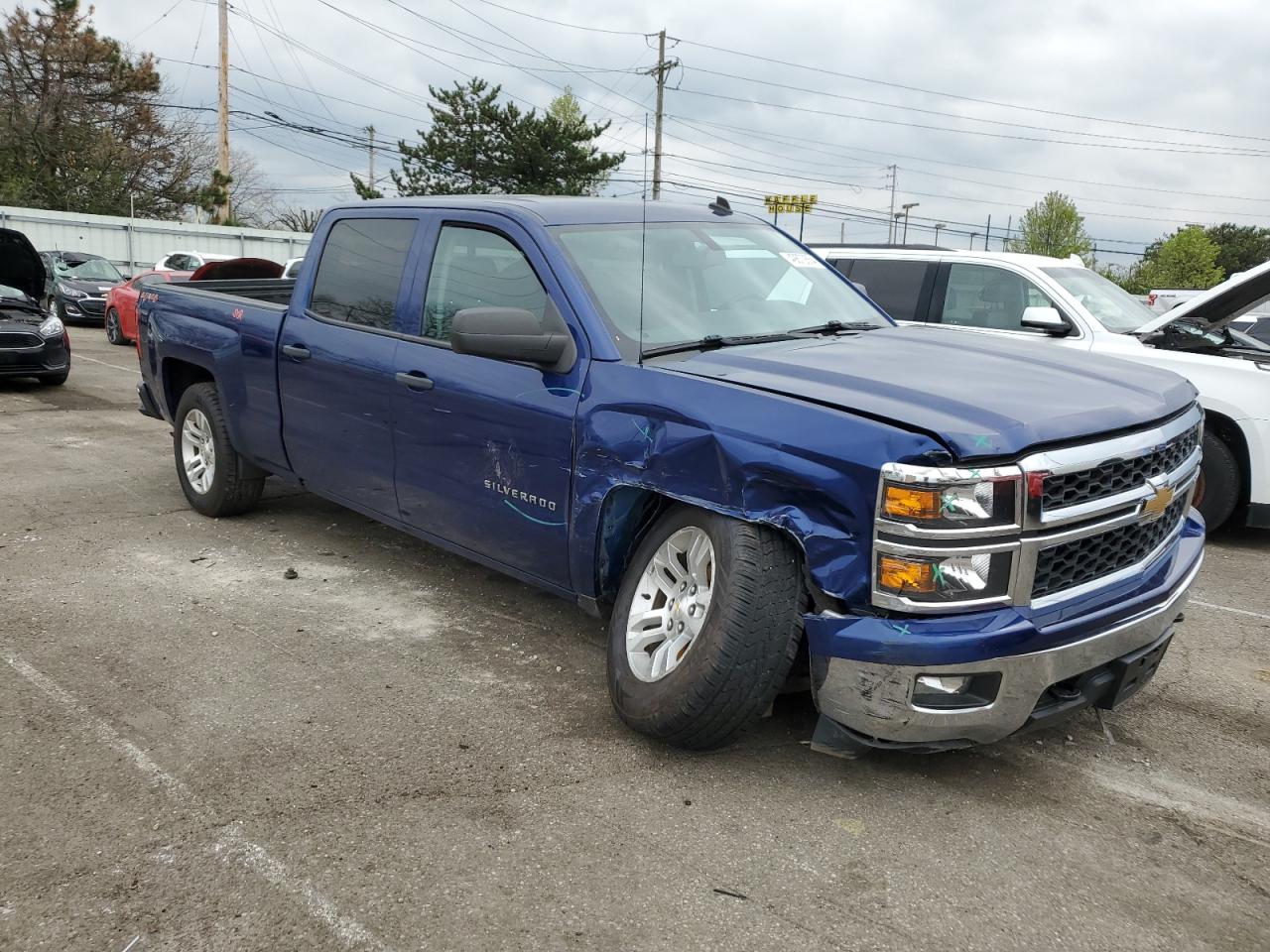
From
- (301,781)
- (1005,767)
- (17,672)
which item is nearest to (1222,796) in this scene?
(1005,767)

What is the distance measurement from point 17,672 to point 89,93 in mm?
44831

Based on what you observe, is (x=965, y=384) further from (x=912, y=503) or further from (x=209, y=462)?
(x=209, y=462)

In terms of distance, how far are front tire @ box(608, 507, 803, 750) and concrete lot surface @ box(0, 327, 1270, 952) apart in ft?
0.75

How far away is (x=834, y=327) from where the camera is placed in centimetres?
428

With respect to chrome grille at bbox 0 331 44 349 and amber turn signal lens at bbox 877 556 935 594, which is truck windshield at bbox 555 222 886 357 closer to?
amber turn signal lens at bbox 877 556 935 594

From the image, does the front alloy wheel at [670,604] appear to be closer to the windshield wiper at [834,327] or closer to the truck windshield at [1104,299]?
the windshield wiper at [834,327]

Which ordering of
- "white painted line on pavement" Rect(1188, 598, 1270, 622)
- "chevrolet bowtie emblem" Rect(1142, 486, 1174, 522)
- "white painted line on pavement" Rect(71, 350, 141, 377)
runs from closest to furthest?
"chevrolet bowtie emblem" Rect(1142, 486, 1174, 522)
"white painted line on pavement" Rect(1188, 598, 1270, 622)
"white painted line on pavement" Rect(71, 350, 141, 377)

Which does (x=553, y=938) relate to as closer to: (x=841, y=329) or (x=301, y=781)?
(x=301, y=781)

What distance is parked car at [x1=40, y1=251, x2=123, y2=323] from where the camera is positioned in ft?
73.9

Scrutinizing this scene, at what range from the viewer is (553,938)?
2.55 m

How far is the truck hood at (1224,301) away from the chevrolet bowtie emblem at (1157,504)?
3262 mm

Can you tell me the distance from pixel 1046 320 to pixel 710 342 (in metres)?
4.20

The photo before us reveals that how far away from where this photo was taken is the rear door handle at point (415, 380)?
14.2 feet

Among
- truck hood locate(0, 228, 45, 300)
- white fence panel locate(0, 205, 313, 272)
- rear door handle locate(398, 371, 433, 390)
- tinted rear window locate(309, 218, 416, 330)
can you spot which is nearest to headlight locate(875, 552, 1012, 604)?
rear door handle locate(398, 371, 433, 390)
